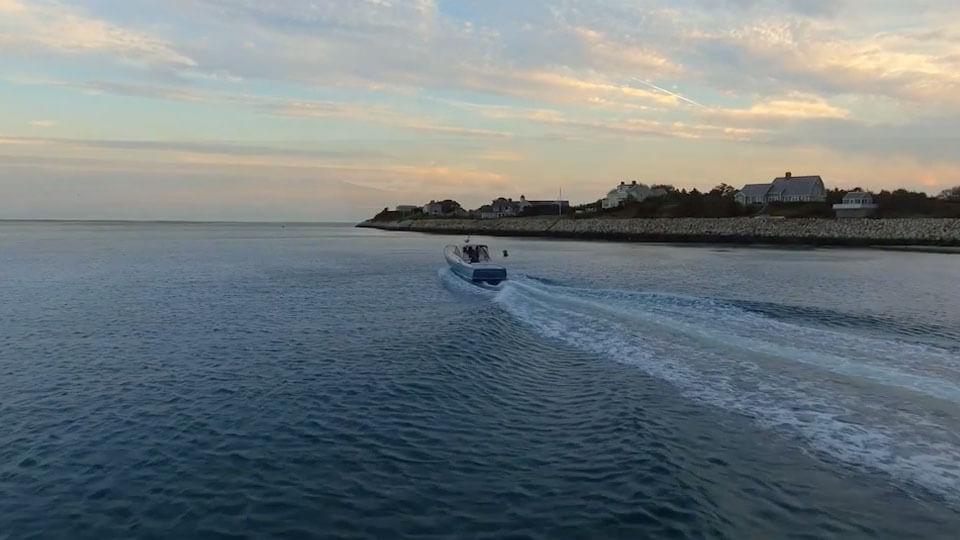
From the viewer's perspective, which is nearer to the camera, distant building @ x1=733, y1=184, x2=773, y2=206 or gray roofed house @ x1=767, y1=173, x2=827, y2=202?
gray roofed house @ x1=767, y1=173, x2=827, y2=202

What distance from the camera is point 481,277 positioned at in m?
35.6

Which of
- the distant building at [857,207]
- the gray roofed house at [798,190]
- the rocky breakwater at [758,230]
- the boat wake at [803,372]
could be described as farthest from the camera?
the gray roofed house at [798,190]

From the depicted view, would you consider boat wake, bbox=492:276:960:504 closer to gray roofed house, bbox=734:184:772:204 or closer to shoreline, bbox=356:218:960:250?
shoreline, bbox=356:218:960:250

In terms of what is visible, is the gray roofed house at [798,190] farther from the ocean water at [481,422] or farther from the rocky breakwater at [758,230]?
the ocean water at [481,422]

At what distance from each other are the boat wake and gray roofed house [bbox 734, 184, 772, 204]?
12369cm

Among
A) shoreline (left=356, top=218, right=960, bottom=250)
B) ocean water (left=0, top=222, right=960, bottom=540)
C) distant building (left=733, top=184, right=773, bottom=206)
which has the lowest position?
ocean water (left=0, top=222, right=960, bottom=540)

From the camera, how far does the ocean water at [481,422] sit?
26.7 feet

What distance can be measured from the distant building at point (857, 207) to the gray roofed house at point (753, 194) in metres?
23.2

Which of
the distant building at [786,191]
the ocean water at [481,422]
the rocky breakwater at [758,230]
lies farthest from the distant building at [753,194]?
the ocean water at [481,422]

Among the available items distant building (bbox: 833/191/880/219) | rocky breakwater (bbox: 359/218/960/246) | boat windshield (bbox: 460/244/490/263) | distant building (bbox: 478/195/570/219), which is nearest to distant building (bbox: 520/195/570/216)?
distant building (bbox: 478/195/570/219)

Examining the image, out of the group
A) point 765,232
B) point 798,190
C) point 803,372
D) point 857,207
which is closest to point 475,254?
point 803,372

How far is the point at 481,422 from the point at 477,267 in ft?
80.4

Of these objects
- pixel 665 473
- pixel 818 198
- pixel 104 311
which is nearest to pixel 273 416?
pixel 665 473

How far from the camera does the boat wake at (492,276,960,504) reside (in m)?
10.5
